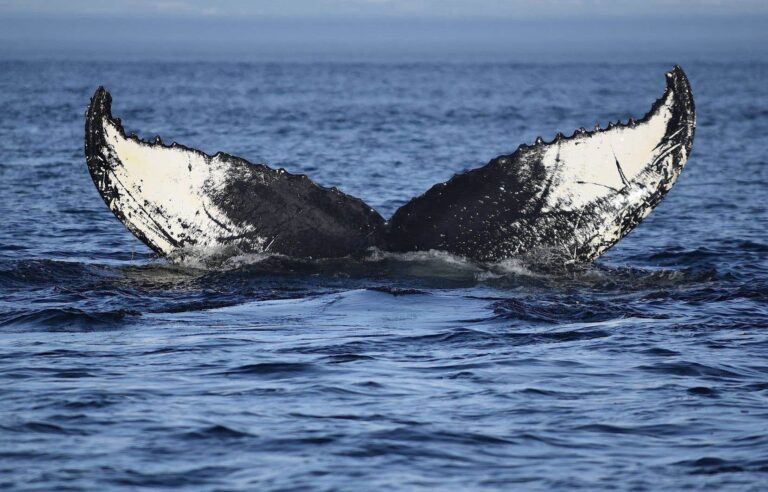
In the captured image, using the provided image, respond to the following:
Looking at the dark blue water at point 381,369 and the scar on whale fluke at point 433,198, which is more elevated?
the scar on whale fluke at point 433,198

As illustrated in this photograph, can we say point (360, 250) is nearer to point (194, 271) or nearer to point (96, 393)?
point (194, 271)

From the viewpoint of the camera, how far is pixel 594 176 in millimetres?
9305

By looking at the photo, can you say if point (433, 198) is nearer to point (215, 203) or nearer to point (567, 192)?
point (567, 192)

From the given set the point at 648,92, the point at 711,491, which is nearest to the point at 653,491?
the point at 711,491

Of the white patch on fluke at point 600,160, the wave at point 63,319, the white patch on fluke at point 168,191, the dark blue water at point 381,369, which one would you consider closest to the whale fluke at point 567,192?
the white patch on fluke at point 600,160

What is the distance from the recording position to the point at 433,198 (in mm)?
9461

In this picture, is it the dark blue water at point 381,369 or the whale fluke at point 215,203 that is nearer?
the dark blue water at point 381,369

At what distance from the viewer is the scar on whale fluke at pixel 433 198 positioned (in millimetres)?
9258

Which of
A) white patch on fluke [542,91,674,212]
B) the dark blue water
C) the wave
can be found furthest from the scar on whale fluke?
the wave

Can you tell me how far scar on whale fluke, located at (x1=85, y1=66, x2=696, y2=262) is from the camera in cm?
926

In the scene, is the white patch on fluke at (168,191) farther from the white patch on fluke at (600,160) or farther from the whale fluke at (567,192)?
the white patch on fluke at (600,160)

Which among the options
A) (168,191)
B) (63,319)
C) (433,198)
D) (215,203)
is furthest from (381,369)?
(63,319)

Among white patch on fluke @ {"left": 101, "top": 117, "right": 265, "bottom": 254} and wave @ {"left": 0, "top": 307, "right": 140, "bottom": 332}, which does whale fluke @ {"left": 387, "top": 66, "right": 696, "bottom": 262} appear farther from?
wave @ {"left": 0, "top": 307, "right": 140, "bottom": 332}

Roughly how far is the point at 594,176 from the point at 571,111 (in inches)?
1455
